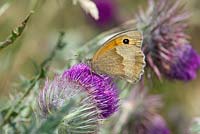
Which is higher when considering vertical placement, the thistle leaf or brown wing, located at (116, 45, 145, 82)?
the thistle leaf

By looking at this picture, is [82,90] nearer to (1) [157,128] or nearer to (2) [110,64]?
(2) [110,64]

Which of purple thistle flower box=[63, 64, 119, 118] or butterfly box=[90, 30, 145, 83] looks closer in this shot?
purple thistle flower box=[63, 64, 119, 118]

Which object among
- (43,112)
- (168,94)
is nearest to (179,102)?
(168,94)

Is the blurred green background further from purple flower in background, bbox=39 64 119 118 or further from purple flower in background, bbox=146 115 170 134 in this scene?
purple flower in background, bbox=39 64 119 118

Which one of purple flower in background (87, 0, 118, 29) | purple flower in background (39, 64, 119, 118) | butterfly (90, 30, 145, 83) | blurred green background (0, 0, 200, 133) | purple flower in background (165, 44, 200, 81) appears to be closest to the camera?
purple flower in background (39, 64, 119, 118)

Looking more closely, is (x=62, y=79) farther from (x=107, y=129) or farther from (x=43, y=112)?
(x=107, y=129)

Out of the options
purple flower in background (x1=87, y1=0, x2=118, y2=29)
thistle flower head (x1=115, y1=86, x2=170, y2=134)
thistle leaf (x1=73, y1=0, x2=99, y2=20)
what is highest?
thistle leaf (x1=73, y1=0, x2=99, y2=20)

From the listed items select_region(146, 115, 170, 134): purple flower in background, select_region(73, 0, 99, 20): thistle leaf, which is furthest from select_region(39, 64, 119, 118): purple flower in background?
select_region(146, 115, 170, 134): purple flower in background
